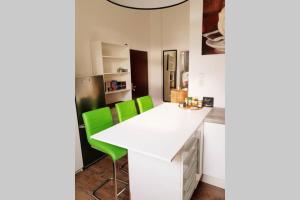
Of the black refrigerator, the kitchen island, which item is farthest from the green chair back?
the black refrigerator

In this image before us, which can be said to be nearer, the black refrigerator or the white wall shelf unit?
the black refrigerator

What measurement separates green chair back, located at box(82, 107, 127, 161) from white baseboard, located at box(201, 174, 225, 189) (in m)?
1.13

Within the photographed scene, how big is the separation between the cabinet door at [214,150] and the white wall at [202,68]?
0.69m

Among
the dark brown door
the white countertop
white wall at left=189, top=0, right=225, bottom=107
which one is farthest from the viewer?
the dark brown door

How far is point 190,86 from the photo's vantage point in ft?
→ 9.32

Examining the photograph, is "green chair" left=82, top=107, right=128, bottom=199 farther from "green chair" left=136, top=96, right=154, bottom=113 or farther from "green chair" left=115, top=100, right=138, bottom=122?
"green chair" left=136, top=96, right=154, bottom=113

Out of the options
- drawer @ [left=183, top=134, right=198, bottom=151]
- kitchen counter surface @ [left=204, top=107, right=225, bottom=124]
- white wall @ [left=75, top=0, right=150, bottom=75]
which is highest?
white wall @ [left=75, top=0, right=150, bottom=75]

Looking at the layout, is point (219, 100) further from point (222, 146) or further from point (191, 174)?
point (191, 174)

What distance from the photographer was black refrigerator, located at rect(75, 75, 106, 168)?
2.48 m

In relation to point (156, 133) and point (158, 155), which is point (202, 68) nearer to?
point (156, 133)

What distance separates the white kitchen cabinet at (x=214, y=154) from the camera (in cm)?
204

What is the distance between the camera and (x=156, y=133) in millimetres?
1660

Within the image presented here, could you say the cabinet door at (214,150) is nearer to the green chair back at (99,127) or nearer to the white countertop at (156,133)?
the white countertop at (156,133)

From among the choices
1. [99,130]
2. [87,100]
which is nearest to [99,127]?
[99,130]
